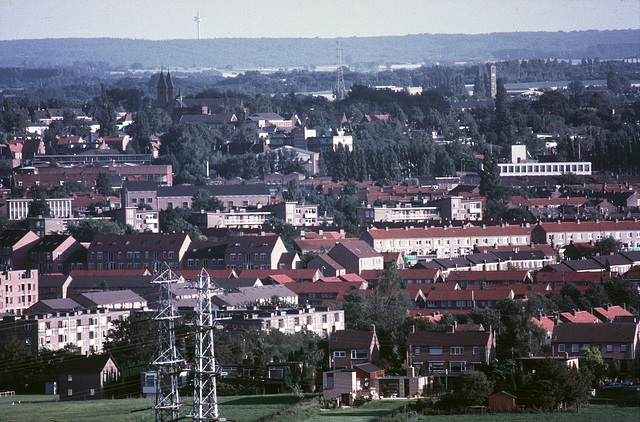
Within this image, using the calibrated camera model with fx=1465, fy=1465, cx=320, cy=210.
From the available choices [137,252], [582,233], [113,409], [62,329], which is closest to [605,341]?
[113,409]

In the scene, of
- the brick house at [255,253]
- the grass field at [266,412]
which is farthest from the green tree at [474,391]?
the brick house at [255,253]

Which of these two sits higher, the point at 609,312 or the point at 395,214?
the point at 609,312

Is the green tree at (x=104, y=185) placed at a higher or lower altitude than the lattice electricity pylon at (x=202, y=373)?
lower

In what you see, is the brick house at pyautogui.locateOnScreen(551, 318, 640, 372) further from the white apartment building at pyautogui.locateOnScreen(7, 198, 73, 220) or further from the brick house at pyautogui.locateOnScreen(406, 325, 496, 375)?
the white apartment building at pyautogui.locateOnScreen(7, 198, 73, 220)

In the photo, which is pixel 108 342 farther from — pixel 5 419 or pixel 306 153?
pixel 306 153

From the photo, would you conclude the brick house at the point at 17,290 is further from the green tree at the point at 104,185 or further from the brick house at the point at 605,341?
the green tree at the point at 104,185

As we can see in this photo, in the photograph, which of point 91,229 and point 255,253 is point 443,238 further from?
point 91,229

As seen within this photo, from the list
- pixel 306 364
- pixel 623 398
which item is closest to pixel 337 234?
pixel 306 364
